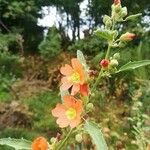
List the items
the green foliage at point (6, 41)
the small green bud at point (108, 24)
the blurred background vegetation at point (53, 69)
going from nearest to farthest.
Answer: the small green bud at point (108, 24)
the blurred background vegetation at point (53, 69)
the green foliage at point (6, 41)

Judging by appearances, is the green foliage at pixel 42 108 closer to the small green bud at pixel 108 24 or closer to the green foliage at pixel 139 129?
the green foliage at pixel 139 129

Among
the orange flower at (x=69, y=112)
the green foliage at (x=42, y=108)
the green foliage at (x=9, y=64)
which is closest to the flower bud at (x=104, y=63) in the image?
the orange flower at (x=69, y=112)

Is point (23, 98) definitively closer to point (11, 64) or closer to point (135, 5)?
point (11, 64)

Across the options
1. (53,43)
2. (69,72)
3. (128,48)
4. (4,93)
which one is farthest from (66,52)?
(69,72)

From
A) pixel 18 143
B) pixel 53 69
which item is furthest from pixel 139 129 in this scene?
pixel 53 69

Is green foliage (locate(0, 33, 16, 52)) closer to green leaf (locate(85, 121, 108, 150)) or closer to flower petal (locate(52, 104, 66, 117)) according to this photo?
flower petal (locate(52, 104, 66, 117))

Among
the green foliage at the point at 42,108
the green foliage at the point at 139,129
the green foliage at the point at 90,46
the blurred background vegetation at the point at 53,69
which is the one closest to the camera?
the green foliage at the point at 139,129
